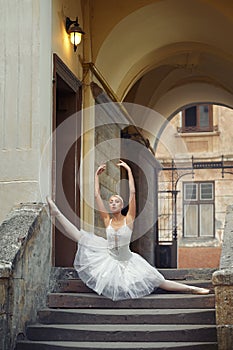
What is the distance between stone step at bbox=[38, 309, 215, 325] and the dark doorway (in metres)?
2.27

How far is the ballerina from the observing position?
7.65m

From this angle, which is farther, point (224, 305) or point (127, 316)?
point (127, 316)

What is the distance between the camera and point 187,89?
16719mm

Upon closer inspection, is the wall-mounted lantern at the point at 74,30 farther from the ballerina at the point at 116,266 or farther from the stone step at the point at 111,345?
the stone step at the point at 111,345

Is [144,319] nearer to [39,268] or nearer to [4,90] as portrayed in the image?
[39,268]

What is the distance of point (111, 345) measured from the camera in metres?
6.71

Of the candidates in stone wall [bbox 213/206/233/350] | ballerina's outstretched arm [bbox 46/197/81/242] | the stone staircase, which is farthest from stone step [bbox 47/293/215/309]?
stone wall [bbox 213/206/233/350]

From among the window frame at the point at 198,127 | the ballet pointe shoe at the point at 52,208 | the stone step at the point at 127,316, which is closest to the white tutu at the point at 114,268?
the stone step at the point at 127,316

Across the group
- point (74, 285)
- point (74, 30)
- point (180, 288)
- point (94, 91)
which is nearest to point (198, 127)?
point (94, 91)

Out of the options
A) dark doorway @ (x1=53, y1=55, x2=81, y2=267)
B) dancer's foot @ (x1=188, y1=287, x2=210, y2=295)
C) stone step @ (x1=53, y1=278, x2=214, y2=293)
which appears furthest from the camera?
dark doorway @ (x1=53, y1=55, x2=81, y2=267)

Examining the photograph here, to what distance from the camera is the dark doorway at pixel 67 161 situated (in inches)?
384

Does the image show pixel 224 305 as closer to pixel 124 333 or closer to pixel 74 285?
pixel 124 333

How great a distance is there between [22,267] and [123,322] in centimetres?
118

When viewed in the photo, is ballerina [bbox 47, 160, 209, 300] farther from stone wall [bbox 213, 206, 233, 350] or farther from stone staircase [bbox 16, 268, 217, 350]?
stone wall [bbox 213, 206, 233, 350]
